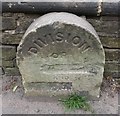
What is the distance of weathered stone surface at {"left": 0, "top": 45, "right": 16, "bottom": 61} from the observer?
10.3ft

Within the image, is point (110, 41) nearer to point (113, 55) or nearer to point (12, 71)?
point (113, 55)

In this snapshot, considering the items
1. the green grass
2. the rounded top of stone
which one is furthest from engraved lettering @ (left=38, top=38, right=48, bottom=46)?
the green grass

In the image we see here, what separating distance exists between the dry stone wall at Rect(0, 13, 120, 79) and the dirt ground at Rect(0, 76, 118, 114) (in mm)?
203

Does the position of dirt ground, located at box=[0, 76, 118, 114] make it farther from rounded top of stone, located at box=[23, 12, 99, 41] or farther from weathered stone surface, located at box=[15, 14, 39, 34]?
rounded top of stone, located at box=[23, 12, 99, 41]

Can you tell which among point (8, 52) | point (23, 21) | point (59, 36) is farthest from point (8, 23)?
point (59, 36)

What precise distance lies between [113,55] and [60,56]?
0.64m

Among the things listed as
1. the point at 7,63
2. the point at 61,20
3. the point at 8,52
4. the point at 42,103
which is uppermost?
the point at 61,20

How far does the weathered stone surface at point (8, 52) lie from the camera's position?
3152 millimetres

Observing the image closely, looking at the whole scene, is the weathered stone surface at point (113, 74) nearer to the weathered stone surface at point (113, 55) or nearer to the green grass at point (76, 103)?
the weathered stone surface at point (113, 55)

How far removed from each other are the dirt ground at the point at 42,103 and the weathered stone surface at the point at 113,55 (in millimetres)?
230

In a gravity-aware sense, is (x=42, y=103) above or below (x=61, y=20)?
below

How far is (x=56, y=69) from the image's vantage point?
286 centimetres

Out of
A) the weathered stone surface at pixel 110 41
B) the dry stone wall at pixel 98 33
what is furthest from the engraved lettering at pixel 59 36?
the weathered stone surface at pixel 110 41

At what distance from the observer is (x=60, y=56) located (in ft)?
9.08
